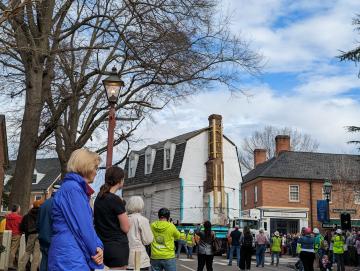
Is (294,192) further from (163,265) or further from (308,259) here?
(163,265)

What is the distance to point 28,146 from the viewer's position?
1512 cm

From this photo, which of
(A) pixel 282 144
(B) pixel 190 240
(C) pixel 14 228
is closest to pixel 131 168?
(A) pixel 282 144

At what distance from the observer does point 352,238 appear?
2519 cm

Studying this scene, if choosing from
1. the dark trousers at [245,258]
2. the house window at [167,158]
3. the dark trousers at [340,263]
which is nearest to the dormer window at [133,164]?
the house window at [167,158]

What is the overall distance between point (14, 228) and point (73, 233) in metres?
10.0

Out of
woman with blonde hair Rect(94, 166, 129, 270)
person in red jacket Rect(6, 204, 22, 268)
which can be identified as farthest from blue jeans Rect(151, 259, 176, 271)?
person in red jacket Rect(6, 204, 22, 268)

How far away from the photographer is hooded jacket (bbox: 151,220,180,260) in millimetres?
8883

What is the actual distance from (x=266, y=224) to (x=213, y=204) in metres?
8.43

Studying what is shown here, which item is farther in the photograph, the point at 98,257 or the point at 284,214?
the point at 284,214

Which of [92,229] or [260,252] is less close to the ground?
[92,229]

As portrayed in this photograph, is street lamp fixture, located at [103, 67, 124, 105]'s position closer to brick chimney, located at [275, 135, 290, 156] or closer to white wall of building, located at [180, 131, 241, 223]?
white wall of building, located at [180, 131, 241, 223]

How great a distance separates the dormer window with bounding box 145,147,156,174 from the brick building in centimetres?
921

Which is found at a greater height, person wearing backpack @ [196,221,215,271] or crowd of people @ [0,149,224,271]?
crowd of people @ [0,149,224,271]

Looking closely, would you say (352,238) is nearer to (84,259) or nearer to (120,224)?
(120,224)
